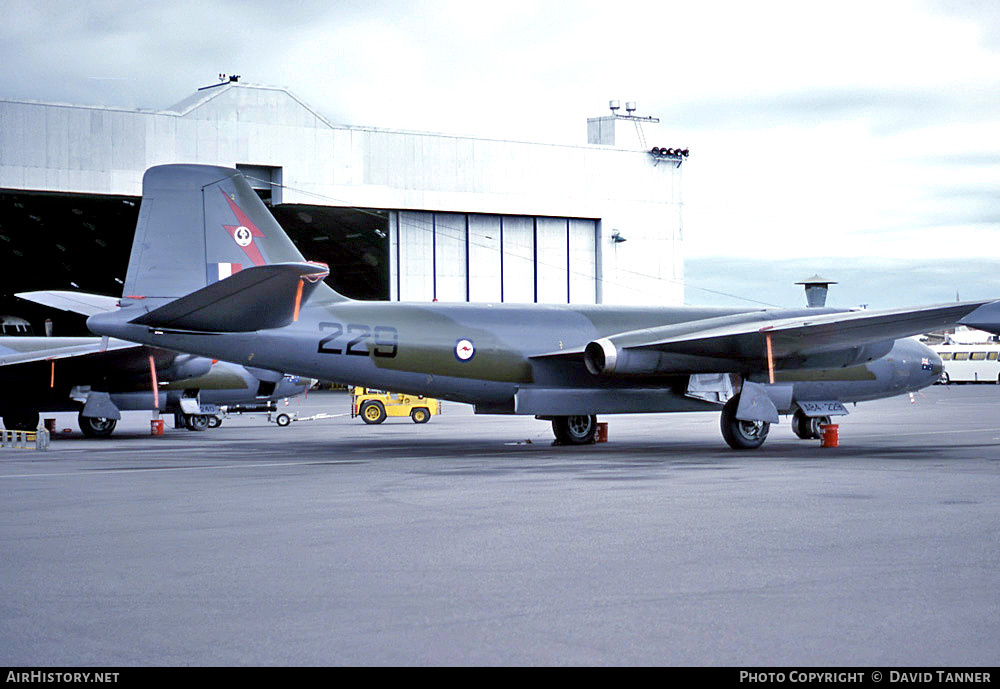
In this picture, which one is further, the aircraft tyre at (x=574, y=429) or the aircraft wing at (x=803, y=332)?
the aircraft tyre at (x=574, y=429)

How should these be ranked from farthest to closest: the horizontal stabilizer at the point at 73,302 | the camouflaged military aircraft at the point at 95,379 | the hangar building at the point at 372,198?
the hangar building at the point at 372,198
the camouflaged military aircraft at the point at 95,379
the horizontal stabilizer at the point at 73,302

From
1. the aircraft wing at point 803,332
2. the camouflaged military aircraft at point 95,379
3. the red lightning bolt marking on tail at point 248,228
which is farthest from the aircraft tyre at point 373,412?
the aircraft wing at point 803,332

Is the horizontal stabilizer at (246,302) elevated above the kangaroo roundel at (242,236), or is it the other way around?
the kangaroo roundel at (242,236)

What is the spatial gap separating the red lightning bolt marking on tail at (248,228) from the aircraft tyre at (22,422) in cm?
1334

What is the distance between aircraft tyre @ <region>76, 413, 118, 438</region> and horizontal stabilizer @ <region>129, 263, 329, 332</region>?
12343mm

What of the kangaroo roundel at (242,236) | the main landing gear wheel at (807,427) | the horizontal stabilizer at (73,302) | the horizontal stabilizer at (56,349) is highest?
the kangaroo roundel at (242,236)

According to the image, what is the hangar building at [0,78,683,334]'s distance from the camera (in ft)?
171

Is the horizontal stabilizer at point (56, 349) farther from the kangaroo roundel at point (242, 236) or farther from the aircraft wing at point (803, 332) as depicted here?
the aircraft wing at point (803, 332)

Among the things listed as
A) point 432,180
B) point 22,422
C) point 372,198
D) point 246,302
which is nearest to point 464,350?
point 246,302

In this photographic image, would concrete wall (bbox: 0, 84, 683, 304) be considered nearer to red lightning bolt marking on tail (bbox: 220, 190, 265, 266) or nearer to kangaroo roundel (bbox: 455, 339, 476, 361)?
red lightning bolt marking on tail (bbox: 220, 190, 265, 266)

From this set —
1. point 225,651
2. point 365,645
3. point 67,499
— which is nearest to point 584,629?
point 365,645

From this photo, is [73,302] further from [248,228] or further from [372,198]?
[372,198]

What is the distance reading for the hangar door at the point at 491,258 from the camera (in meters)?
61.8

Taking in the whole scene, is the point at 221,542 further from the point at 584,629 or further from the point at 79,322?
the point at 79,322
